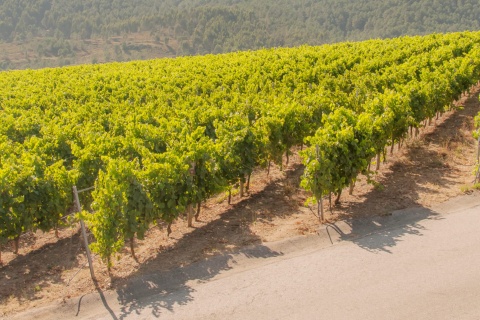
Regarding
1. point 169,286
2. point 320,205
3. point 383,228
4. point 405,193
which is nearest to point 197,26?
point 405,193

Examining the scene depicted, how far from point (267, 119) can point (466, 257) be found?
5.85 metres

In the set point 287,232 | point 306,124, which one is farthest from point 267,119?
point 287,232

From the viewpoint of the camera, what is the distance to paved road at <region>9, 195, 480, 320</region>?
833 centimetres

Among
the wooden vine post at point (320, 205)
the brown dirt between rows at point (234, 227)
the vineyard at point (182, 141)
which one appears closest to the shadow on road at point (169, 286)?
the brown dirt between rows at point (234, 227)

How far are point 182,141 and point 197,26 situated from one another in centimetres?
11683

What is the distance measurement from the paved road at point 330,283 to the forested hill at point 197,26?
104 meters

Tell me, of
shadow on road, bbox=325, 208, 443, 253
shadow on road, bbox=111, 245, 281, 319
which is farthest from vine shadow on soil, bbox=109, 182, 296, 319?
shadow on road, bbox=325, 208, 443, 253

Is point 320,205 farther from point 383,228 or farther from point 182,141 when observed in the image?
point 182,141

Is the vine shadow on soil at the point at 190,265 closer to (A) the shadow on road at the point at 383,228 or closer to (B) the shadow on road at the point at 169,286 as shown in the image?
(B) the shadow on road at the point at 169,286

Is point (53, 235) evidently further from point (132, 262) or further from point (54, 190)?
point (132, 262)

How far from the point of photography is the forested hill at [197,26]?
391ft

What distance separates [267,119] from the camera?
1314cm

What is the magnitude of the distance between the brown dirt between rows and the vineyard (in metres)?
0.48

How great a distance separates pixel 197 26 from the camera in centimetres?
12362
